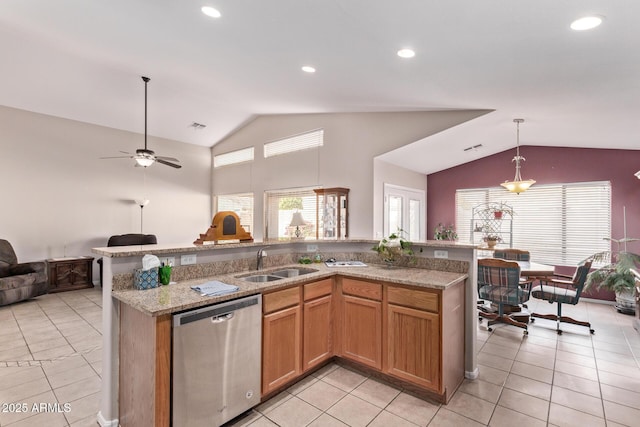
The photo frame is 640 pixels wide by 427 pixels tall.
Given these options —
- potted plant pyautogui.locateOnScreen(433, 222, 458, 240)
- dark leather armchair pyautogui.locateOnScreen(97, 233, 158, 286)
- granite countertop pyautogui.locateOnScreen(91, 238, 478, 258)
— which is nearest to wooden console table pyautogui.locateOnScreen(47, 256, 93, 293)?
dark leather armchair pyautogui.locateOnScreen(97, 233, 158, 286)

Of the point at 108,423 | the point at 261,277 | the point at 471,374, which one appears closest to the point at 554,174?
the point at 471,374

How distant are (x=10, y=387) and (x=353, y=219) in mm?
4532

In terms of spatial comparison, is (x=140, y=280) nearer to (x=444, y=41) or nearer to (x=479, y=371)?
(x=444, y=41)

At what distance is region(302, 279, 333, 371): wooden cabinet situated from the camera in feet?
8.61

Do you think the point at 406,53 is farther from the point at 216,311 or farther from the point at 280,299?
the point at 216,311

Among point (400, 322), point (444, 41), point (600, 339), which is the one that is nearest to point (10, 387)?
point (400, 322)

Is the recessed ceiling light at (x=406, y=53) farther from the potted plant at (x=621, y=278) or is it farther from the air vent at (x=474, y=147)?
the potted plant at (x=621, y=278)

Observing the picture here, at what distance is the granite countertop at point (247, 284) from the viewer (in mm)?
1803

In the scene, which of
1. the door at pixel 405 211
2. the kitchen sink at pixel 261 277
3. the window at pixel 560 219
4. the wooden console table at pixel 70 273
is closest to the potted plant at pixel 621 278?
the window at pixel 560 219

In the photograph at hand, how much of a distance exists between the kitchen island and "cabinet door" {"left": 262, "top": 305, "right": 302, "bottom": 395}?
15 millimetres

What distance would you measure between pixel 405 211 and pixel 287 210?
8.31ft

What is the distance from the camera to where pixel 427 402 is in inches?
94.6

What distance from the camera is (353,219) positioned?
17.7ft

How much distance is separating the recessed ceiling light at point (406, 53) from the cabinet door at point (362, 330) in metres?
2.13
